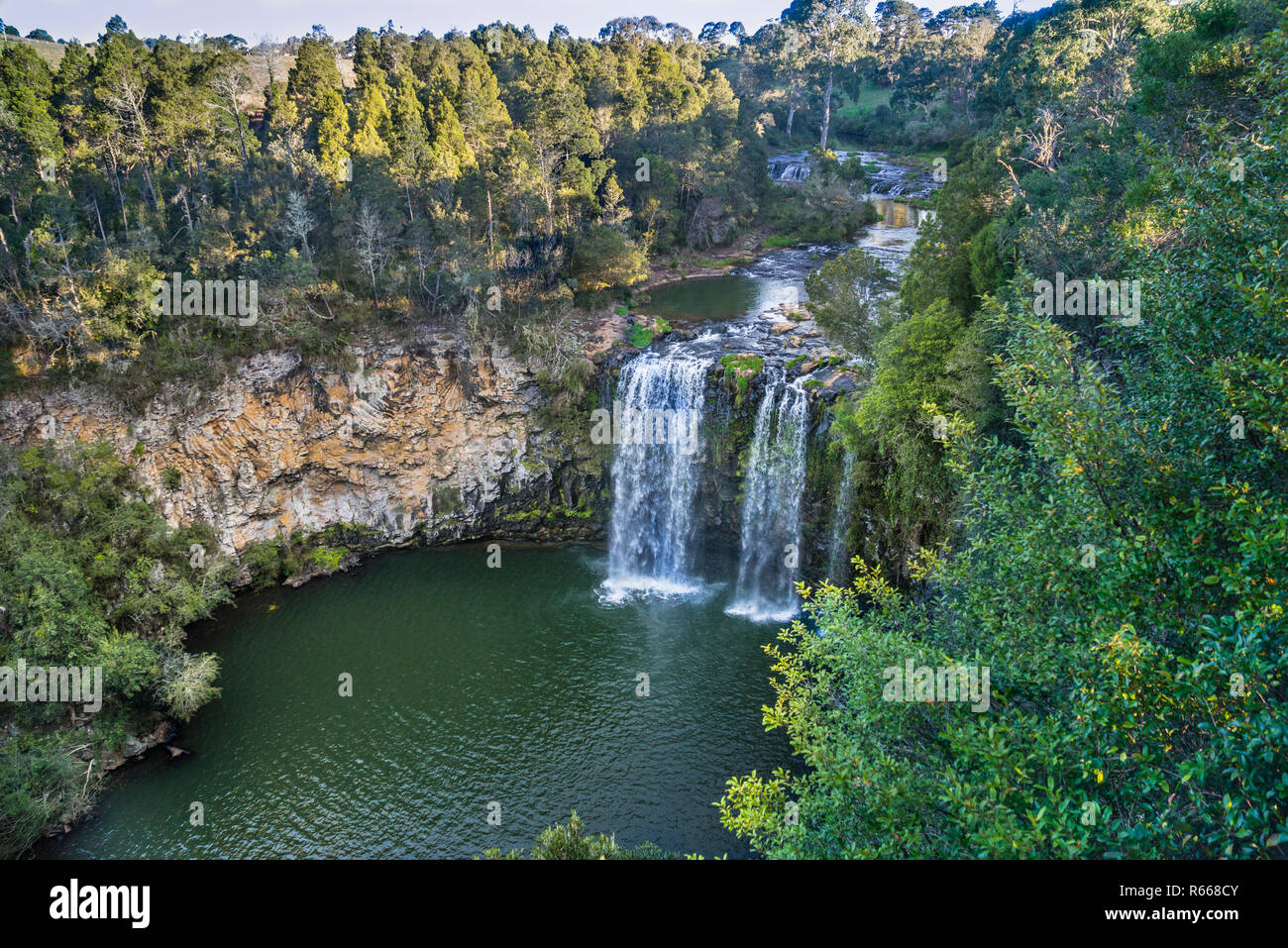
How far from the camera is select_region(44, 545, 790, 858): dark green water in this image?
59.9 ft

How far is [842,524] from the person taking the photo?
82.8 feet

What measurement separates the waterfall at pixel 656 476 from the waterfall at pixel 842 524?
5810 mm

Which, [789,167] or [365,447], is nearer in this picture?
[365,447]

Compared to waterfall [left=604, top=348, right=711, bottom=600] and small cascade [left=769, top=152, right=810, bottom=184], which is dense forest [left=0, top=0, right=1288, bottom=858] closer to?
waterfall [left=604, top=348, right=711, bottom=600]

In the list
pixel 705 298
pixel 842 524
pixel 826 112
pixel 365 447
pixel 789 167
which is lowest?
pixel 842 524

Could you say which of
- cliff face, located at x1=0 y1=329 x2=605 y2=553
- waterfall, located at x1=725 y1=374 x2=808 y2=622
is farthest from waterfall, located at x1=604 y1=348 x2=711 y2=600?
waterfall, located at x1=725 y1=374 x2=808 y2=622

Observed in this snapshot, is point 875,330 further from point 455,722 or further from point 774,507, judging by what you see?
point 455,722

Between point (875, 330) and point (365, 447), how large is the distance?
21405mm

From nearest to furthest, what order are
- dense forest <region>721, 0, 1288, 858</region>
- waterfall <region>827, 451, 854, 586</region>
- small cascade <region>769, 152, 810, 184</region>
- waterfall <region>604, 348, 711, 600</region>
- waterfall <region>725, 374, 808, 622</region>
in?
dense forest <region>721, 0, 1288, 858</region>, waterfall <region>827, 451, 854, 586</region>, waterfall <region>725, 374, 808, 622</region>, waterfall <region>604, 348, 711, 600</region>, small cascade <region>769, 152, 810, 184</region>

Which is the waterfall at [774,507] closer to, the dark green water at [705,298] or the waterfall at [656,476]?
the waterfall at [656,476]

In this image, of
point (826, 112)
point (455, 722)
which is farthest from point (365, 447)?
point (826, 112)

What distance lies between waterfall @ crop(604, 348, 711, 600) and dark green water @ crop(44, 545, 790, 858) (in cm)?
214

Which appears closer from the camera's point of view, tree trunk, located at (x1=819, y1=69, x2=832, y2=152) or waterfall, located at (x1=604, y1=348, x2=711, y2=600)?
waterfall, located at (x1=604, y1=348, x2=711, y2=600)

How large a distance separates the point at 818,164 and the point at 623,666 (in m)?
46.3
